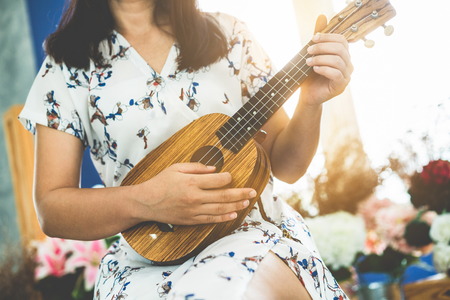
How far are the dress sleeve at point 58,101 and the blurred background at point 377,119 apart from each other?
16.3 inches

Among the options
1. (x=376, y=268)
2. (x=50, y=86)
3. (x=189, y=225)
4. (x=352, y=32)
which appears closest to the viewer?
(x=189, y=225)

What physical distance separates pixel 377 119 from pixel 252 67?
3.78 ft

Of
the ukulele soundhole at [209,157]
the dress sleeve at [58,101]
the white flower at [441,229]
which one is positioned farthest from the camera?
the white flower at [441,229]

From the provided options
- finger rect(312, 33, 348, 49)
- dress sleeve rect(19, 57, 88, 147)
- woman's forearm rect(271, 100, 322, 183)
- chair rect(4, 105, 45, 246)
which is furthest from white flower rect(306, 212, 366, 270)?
chair rect(4, 105, 45, 246)

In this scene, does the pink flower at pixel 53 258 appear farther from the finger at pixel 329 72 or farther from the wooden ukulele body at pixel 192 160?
the finger at pixel 329 72

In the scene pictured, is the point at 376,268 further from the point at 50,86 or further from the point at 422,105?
the point at 50,86

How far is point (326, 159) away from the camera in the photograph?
1.86m

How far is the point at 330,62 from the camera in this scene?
98cm

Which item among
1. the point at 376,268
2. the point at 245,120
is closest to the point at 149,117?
the point at 245,120

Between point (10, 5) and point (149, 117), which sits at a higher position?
point (10, 5)

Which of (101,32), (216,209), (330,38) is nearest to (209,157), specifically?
(216,209)

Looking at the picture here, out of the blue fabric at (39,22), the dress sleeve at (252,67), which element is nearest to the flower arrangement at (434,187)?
the dress sleeve at (252,67)

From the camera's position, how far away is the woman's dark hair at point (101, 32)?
3.92 feet

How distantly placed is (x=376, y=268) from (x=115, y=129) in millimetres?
906
